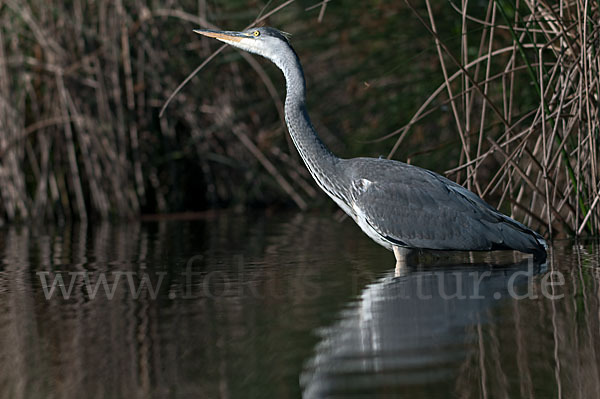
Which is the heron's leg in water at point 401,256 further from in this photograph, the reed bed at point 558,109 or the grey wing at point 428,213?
the reed bed at point 558,109

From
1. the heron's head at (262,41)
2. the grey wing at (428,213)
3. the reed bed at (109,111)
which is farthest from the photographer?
the reed bed at (109,111)

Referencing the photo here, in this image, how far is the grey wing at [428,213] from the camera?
4996 millimetres

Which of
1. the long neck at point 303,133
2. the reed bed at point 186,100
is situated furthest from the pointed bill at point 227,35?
the reed bed at point 186,100

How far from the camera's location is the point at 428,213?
5.16 meters

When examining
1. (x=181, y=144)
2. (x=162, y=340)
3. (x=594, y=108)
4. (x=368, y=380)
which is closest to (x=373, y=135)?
(x=181, y=144)

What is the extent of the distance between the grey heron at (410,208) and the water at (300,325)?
14 centimetres

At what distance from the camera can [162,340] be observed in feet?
11.3

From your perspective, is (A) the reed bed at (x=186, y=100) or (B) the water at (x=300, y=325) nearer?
(B) the water at (x=300, y=325)

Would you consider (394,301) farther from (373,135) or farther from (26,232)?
(26,232)

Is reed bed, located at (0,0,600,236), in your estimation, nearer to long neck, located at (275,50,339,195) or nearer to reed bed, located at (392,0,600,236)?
reed bed, located at (392,0,600,236)

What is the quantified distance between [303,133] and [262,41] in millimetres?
751

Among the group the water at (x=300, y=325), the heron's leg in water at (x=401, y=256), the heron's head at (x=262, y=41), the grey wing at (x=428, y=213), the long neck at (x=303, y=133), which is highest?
the heron's head at (x=262, y=41)

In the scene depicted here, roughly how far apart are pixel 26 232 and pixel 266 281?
4030 mm

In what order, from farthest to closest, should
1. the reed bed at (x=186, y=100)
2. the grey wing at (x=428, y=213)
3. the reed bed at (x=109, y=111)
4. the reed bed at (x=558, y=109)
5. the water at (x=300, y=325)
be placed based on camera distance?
1. the reed bed at (x=109, y=111)
2. the reed bed at (x=186, y=100)
3. the reed bed at (x=558, y=109)
4. the grey wing at (x=428, y=213)
5. the water at (x=300, y=325)
